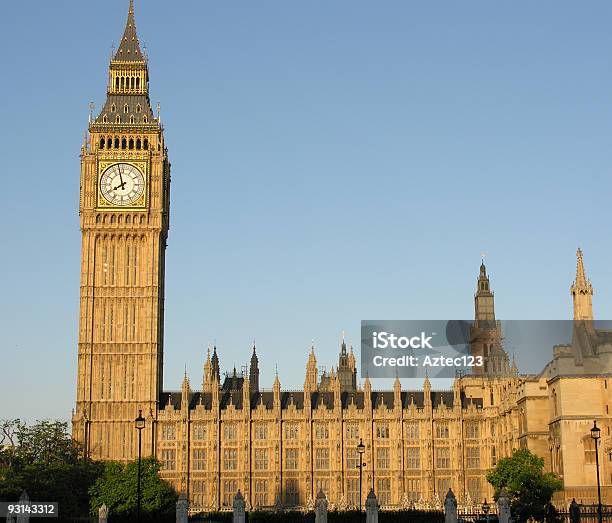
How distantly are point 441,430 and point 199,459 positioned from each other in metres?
22.2

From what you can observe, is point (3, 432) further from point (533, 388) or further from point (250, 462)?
point (533, 388)

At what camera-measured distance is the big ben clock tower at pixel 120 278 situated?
333 ft

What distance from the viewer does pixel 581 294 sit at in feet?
292

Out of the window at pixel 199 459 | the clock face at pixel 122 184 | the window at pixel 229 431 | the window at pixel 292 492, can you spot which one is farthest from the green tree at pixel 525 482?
the clock face at pixel 122 184

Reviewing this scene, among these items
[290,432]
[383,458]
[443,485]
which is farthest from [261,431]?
[443,485]

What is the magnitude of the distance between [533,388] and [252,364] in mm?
56159

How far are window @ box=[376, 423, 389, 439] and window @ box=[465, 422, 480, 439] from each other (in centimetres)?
731

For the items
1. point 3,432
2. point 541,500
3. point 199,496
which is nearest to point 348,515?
point 541,500

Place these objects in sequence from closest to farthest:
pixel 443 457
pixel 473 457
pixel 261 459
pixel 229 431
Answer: pixel 261 459
pixel 229 431
pixel 473 457
pixel 443 457

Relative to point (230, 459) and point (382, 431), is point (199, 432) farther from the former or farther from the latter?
point (382, 431)

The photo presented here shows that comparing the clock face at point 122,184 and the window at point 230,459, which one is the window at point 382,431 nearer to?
the window at point 230,459

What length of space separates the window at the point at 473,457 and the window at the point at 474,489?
1.28 meters

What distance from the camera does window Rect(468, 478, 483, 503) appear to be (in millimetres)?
104062

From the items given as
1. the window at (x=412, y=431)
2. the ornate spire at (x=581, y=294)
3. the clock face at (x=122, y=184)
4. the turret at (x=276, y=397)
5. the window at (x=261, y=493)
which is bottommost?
the window at (x=261, y=493)
